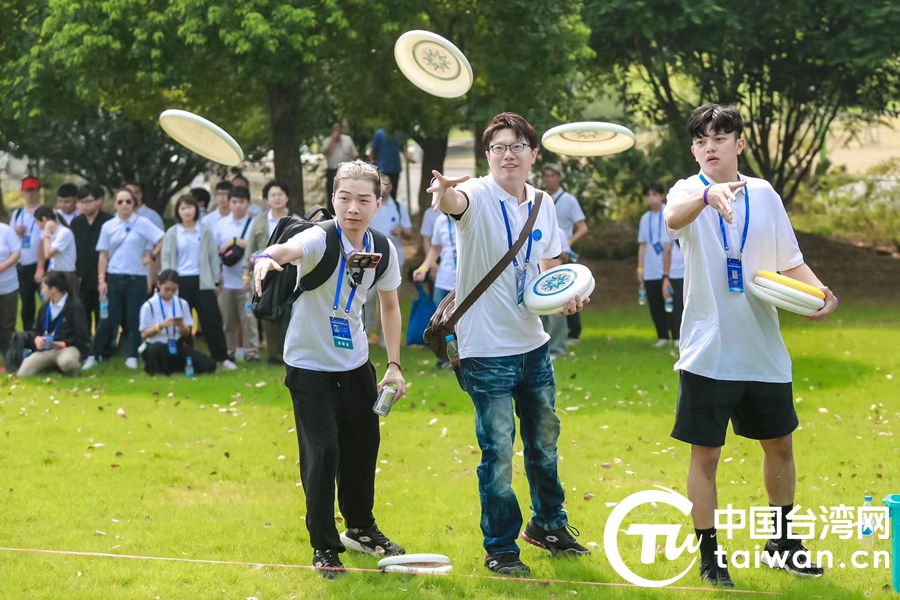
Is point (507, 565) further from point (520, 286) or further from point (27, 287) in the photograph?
point (27, 287)

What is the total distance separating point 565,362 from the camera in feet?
45.1

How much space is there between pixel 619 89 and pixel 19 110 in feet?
35.3

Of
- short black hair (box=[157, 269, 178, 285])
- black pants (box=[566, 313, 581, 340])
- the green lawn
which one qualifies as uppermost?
short black hair (box=[157, 269, 178, 285])

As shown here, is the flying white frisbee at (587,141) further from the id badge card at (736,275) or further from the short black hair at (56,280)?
the short black hair at (56,280)

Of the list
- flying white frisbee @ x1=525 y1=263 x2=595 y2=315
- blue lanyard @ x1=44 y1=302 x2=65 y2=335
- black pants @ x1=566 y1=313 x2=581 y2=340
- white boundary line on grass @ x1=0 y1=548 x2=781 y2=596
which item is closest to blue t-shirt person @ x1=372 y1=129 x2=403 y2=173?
black pants @ x1=566 y1=313 x2=581 y2=340

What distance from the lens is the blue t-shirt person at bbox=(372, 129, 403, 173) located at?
66.6 feet

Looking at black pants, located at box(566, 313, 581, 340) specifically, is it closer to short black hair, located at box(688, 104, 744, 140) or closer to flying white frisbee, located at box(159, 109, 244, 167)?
flying white frisbee, located at box(159, 109, 244, 167)

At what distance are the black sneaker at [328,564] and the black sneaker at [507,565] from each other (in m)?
0.78

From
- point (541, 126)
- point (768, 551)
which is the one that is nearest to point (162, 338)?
point (541, 126)

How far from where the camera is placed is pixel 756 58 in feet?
71.5

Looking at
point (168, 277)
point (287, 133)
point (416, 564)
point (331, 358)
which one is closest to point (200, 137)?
point (331, 358)

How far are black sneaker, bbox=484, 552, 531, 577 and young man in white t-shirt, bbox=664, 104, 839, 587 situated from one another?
35.9 inches

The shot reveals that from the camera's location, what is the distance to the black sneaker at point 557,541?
637 cm

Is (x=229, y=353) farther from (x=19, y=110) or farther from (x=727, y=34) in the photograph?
(x=727, y=34)
